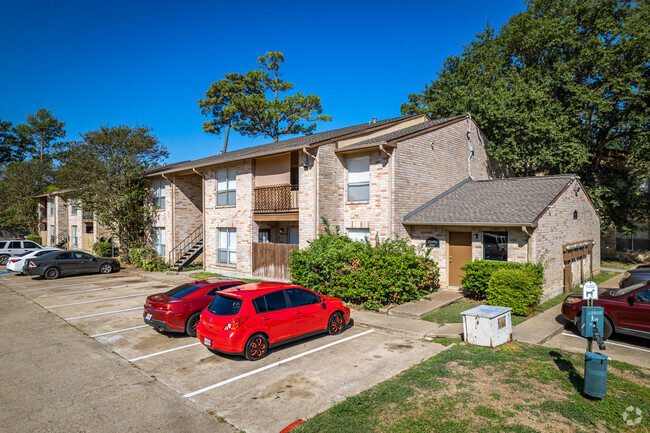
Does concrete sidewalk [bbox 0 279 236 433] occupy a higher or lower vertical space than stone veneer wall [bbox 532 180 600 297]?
lower

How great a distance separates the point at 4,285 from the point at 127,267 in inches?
278

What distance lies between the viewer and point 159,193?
85.2 ft

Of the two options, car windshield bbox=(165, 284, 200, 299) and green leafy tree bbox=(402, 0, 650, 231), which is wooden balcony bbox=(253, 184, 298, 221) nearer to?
car windshield bbox=(165, 284, 200, 299)

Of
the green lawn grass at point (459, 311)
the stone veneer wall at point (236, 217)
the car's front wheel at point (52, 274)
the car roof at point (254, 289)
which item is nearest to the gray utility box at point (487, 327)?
the green lawn grass at point (459, 311)

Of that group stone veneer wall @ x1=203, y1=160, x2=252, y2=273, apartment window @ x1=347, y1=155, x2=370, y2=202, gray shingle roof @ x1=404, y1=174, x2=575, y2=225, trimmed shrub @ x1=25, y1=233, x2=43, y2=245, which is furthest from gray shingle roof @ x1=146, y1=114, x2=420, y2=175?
trimmed shrub @ x1=25, y1=233, x2=43, y2=245

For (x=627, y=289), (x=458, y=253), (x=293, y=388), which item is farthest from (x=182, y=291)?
(x=627, y=289)

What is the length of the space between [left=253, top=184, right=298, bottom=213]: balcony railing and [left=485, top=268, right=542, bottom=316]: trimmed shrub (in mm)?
9031

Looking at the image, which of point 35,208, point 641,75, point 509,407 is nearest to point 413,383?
point 509,407

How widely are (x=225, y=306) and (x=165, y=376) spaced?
5.78ft

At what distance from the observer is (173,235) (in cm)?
2388

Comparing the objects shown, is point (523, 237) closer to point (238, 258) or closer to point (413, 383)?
point (413, 383)

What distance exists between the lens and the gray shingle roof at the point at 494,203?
13625 millimetres

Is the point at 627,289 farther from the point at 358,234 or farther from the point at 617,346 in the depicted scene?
the point at 358,234

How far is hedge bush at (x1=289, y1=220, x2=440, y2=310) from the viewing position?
41.9ft
